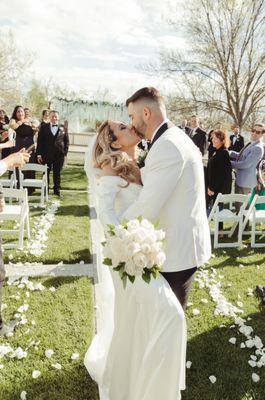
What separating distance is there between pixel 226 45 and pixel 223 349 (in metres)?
19.0

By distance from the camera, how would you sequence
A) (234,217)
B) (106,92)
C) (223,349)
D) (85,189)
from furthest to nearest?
1. (106,92)
2. (85,189)
3. (234,217)
4. (223,349)

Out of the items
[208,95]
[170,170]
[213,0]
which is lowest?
[170,170]

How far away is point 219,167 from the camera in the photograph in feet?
25.5

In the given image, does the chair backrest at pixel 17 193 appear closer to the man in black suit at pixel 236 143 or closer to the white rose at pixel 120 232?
the white rose at pixel 120 232

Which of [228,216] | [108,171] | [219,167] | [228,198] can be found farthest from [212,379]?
[219,167]

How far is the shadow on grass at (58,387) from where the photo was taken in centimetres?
321

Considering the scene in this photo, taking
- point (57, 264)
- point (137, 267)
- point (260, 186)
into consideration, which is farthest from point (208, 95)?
point (137, 267)

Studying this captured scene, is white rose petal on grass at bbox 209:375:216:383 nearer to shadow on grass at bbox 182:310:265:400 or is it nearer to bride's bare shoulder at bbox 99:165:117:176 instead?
shadow on grass at bbox 182:310:265:400

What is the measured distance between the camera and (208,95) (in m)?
22.0

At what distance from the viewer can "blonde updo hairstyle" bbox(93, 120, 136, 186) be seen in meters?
2.91

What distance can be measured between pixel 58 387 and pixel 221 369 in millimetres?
1627

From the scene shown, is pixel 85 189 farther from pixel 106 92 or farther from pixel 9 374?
pixel 106 92

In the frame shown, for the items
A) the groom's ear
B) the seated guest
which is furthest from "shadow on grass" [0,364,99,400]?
the seated guest

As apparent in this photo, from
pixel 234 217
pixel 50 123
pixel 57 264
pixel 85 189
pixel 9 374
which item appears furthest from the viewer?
pixel 85 189
